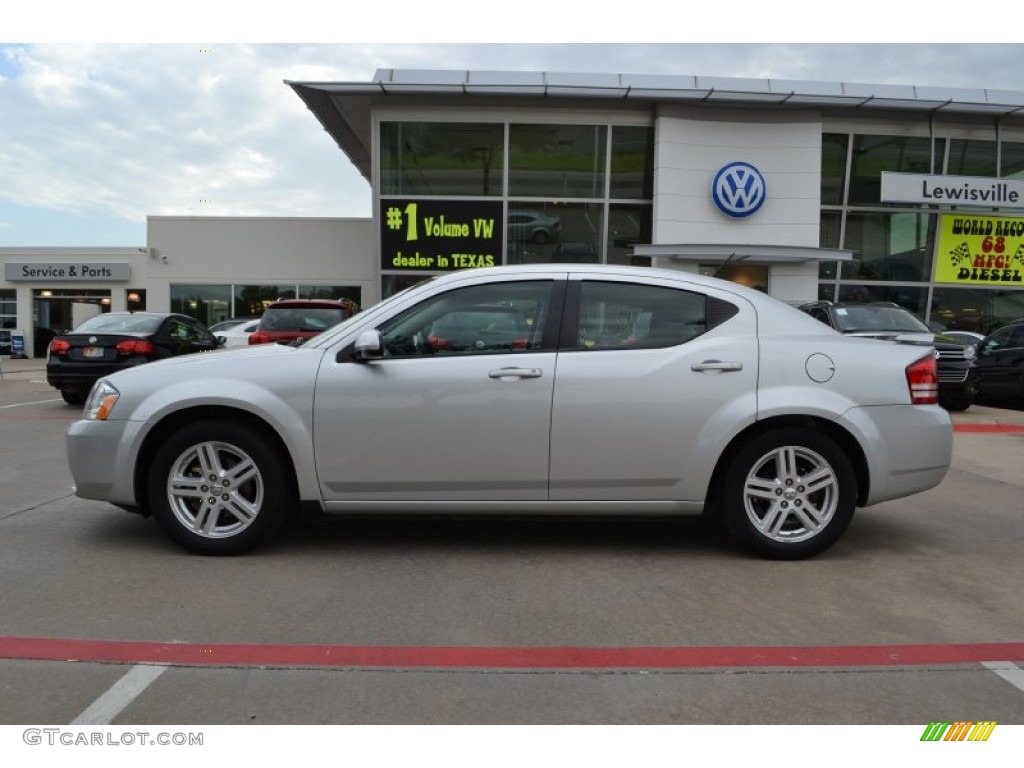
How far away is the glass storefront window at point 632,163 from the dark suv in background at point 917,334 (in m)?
7.04

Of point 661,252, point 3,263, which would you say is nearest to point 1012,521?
point 661,252

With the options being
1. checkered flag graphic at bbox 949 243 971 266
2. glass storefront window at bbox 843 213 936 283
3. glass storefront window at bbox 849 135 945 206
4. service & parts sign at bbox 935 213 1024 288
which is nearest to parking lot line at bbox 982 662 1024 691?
glass storefront window at bbox 843 213 936 283

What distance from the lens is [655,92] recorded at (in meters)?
17.0

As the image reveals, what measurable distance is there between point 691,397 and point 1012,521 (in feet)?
9.67

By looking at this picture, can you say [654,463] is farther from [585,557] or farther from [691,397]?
[585,557]

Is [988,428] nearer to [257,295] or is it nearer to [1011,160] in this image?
[1011,160]

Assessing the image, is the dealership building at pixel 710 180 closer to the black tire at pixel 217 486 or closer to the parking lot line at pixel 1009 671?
the black tire at pixel 217 486

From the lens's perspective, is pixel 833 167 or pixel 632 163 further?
pixel 833 167

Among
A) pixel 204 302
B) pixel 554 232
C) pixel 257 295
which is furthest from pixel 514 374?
pixel 204 302

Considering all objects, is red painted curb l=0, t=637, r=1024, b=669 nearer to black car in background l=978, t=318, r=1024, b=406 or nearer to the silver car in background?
the silver car in background

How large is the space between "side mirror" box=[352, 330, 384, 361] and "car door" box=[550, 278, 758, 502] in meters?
1.02

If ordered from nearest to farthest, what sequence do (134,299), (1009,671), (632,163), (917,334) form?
(1009,671), (917,334), (632,163), (134,299)

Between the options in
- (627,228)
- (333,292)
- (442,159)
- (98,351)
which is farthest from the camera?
(333,292)

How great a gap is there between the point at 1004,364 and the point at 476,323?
12031 mm
